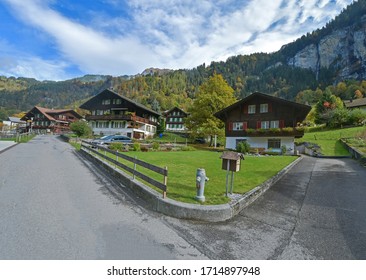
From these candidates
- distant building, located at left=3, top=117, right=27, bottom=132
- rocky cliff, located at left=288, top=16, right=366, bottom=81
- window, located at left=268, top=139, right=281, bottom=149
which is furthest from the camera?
rocky cliff, located at left=288, top=16, right=366, bottom=81

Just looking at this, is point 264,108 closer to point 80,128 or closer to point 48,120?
point 80,128

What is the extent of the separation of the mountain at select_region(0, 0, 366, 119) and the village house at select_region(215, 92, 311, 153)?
7023 cm

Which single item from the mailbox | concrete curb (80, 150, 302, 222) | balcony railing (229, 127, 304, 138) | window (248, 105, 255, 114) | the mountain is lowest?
concrete curb (80, 150, 302, 222)

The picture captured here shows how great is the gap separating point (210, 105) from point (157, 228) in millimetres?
35725

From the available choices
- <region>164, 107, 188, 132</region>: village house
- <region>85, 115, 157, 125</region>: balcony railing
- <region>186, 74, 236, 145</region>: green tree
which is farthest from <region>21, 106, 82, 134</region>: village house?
<region>186, 74, 236, 145</region>: green tree

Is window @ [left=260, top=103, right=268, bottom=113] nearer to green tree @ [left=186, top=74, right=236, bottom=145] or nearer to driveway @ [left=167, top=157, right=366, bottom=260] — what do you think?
green tree @ [left=186, top=74, right=236, bottom=145]

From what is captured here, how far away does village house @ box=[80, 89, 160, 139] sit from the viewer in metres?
52.9

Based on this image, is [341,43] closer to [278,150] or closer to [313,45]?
[313,45]

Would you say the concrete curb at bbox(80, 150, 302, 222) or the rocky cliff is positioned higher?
the rocky cliff

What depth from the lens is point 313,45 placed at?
531 feet

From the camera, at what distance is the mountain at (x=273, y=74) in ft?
414

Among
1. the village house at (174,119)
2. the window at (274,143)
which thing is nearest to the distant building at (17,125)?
the village house at (174,119)
